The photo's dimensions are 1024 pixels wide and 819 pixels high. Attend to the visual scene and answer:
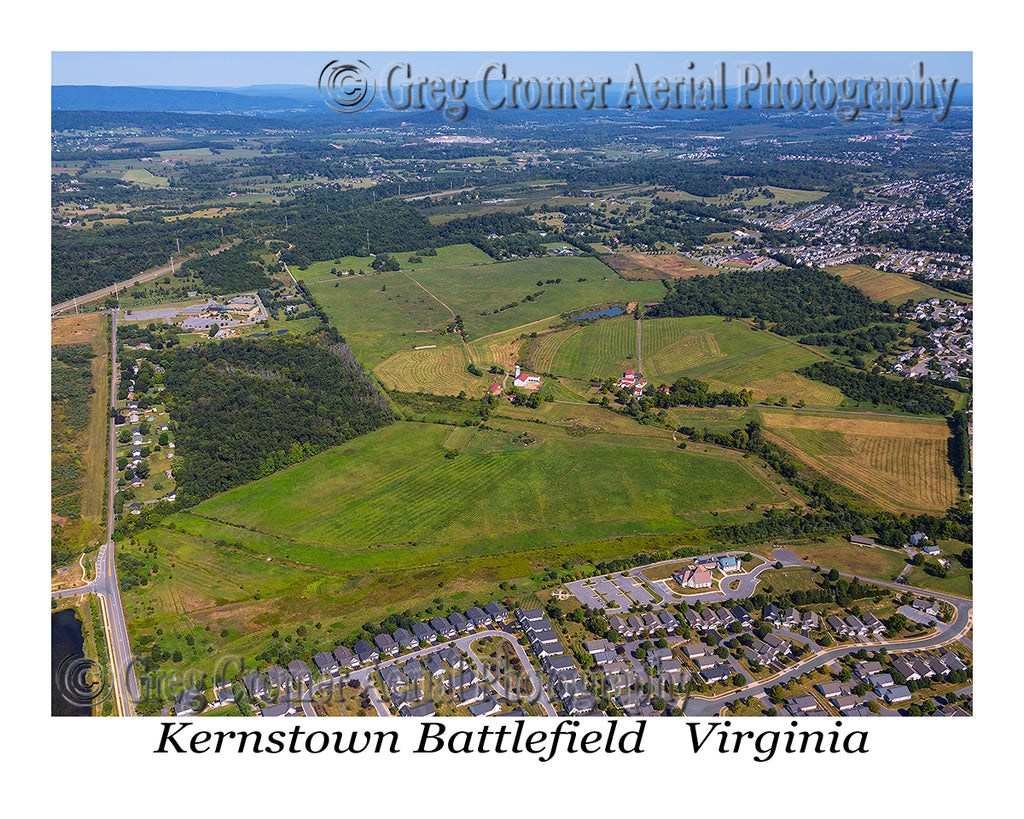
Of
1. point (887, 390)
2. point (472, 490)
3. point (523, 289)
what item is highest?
point (523, 289)

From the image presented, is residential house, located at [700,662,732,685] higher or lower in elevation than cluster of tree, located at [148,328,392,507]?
lower

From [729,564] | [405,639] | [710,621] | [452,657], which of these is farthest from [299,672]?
[729,564]

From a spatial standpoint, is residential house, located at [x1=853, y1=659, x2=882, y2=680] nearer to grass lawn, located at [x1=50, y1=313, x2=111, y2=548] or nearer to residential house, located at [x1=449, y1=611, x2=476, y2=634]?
residential house, located at [x1=449, y1=611, x2=476, y2=634]

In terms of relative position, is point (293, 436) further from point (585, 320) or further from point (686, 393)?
point (585, 320)

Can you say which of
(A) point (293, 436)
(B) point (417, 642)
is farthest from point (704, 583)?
(A) point (293, 436)

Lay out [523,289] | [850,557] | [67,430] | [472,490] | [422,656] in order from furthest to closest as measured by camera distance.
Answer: [523,289]
[67,430]
[472,490]
[850,557]
[422,656]

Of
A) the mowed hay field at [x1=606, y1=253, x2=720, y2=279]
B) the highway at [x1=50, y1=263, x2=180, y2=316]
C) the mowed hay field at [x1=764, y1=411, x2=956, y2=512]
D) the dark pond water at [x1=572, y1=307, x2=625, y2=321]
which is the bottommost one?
the mowed hay field at [x1=764, y1=411, x2=956, y2=512]

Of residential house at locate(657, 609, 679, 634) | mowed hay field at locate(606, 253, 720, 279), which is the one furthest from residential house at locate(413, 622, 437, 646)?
mowed hay field at locate(606, 253, 720, 279)

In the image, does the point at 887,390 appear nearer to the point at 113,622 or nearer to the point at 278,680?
the point at 278,680
